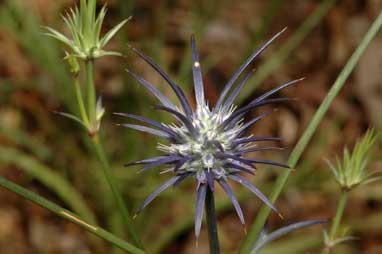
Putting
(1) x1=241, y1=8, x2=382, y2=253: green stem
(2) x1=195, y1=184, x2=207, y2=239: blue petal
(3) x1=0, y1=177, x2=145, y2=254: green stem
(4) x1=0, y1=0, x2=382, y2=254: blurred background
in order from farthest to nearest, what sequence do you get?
(4) x1=0, y1=0, x2=382, y2=254: blurred background → (1) x1=241, y1=8, x2=382, y2=253: green stem → (3) x1=0, y1=177, x2=145, y2=254: green stem → (2) x1=195, y1=184, x2=207, y2=239: blue petal

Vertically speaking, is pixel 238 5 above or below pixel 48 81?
above

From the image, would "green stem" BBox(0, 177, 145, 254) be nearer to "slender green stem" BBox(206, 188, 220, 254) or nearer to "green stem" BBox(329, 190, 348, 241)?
"slender green stem" BBox(206, 188, 220, 254)

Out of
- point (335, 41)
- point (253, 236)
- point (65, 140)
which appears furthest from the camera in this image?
point (335, 41)

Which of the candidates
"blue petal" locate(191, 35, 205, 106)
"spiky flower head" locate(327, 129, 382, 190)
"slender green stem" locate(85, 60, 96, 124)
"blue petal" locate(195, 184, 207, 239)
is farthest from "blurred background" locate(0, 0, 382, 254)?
"blue petal" locate(195, 184, 207, 239)

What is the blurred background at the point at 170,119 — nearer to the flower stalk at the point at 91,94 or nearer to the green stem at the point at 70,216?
the flower stalk at the point at 91,94

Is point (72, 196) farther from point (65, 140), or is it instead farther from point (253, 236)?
point (253, 236)

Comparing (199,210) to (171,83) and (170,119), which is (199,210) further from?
(170,119)

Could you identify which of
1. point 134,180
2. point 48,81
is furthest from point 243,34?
point 134,180
